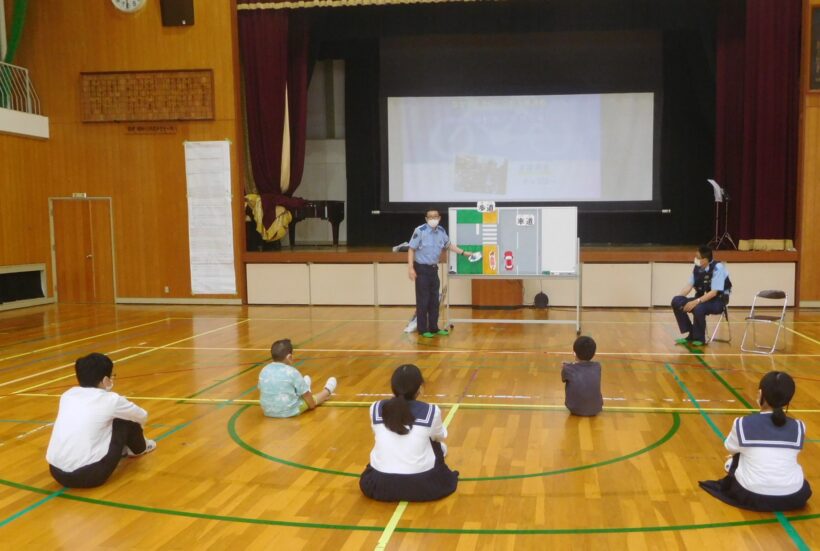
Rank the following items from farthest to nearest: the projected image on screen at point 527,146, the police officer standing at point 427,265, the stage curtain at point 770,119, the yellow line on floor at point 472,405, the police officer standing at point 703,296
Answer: the projected image on screen at point 527,146, the stage curtain at point 770,119, the police officer standing at point 427,265, the police officer standing at point 703,296, the yellow line on floor at point 472,405

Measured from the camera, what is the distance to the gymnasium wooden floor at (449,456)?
386 cm

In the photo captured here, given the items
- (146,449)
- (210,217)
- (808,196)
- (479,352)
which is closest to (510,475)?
(146,449)

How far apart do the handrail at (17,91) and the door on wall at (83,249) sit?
171cm

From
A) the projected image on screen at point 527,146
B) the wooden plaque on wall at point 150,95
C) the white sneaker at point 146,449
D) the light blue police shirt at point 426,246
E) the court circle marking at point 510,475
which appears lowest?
the court circle marking at point 510,475

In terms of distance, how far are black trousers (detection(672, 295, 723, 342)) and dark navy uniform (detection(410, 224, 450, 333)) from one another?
2924 mm

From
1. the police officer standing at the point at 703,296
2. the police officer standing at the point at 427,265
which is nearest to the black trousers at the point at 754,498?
the police officer standing at the point at 703,296

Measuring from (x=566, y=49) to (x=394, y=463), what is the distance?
12.0m

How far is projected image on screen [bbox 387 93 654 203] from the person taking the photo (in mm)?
14328

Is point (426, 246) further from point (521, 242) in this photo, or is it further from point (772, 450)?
point (772, 450)

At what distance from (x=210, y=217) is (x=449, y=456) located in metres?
9.68

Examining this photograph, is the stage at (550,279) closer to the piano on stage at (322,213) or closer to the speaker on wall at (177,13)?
the piano on stage at (322,213)

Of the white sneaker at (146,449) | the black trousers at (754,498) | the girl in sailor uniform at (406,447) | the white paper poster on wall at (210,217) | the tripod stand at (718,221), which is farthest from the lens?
the white paper poster on wall at (210,217)

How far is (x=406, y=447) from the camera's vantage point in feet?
13.7

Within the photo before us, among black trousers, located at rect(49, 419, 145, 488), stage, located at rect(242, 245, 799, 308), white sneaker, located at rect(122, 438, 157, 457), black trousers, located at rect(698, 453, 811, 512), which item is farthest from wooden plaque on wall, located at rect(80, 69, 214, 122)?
black trousers, located at rect(698, 453, 811, 512)
